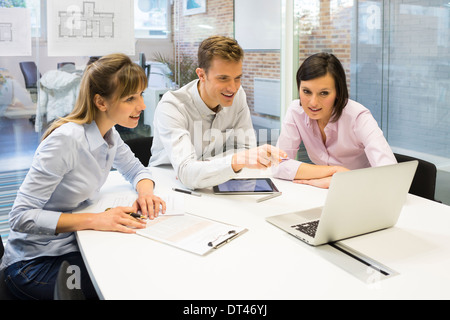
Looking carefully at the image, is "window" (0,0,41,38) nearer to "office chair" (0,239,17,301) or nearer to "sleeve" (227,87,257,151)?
"sleeve" (227,87,257,151)

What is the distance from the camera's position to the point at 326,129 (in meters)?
2.48

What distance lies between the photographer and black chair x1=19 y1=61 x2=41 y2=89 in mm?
3500

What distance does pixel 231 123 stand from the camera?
2.70m

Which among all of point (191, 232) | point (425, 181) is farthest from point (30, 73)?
point (425, 181)

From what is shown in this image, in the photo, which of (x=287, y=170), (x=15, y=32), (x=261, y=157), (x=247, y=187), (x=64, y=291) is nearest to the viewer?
(x=64, y=291)

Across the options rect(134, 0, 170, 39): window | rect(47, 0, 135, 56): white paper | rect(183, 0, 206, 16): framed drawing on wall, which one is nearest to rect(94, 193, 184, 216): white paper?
rect(47, 0, 135, 56): white paper

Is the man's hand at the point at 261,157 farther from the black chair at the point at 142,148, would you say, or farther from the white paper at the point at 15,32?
the white paper at the point at 15,32

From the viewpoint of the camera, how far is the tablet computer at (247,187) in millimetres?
1991

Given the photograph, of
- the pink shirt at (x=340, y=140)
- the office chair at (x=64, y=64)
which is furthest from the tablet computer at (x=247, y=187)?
the office chair at (x=64, y=64)

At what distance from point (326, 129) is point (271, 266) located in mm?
1366

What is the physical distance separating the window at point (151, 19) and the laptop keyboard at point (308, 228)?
9.60 feet

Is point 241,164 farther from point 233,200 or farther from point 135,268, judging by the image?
point 135,268

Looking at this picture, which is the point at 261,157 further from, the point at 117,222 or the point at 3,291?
the point at 3,291
